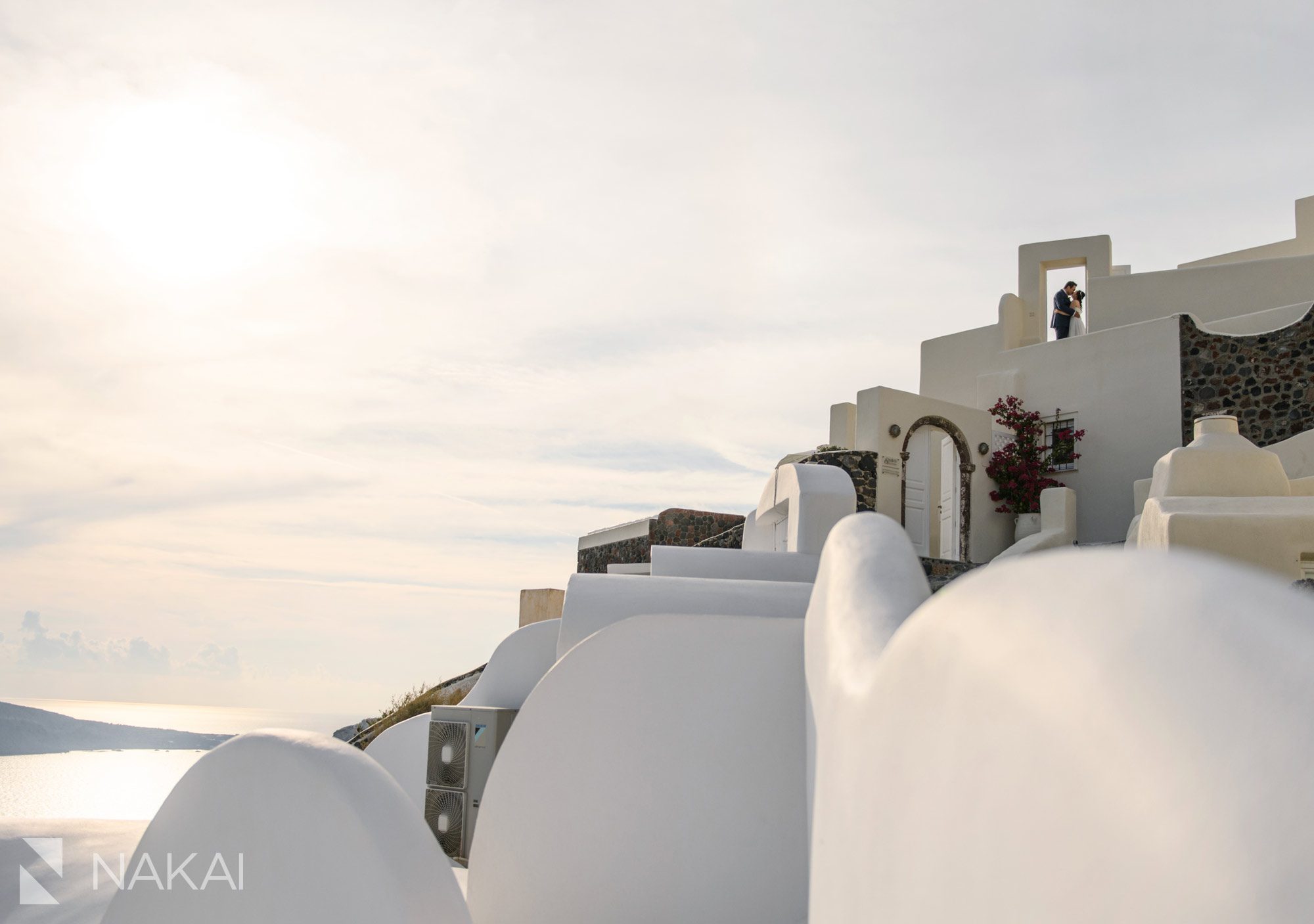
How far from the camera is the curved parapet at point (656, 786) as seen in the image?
467 cm

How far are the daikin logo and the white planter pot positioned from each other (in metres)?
14.5

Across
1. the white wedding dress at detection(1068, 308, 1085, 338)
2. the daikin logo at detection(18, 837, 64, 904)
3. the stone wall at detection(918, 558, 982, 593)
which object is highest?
the white wedding dress at detection(1068, 308, 1085, 338)

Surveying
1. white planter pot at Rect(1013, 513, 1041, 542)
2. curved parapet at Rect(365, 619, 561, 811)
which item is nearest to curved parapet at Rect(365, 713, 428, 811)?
curved parapet at Rect(365, 619, 561, 811)

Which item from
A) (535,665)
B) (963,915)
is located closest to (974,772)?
(963,915)

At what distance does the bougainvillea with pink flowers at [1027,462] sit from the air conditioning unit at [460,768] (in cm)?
1210

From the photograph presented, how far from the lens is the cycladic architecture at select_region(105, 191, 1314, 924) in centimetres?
99

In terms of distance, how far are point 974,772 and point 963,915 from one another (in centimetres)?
21

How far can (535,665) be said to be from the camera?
9195 mm

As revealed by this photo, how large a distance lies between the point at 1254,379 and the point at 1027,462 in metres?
3.77

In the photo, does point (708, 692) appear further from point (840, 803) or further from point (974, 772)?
point (974, 772)

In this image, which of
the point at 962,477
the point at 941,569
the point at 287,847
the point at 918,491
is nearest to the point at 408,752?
the point at 287,847

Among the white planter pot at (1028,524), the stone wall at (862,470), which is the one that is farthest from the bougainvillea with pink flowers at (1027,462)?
the stone wall at (862,470)

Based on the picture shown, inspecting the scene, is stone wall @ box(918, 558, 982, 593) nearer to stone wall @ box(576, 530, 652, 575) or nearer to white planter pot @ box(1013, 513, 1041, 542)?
white planter pot @ box(1013, 513, 1041, 542)

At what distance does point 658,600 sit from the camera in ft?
20.4
